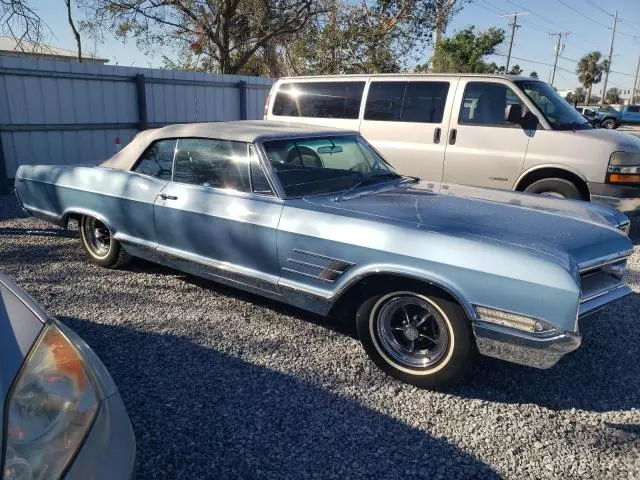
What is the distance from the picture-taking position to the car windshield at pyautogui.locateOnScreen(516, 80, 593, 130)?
19.8ft

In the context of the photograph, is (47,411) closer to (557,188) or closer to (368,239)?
(368,239)

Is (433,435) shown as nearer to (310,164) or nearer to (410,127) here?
(310,164)

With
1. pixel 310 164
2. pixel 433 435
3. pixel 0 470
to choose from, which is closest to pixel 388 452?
pixel 433 435

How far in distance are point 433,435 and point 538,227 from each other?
1352 millimetres

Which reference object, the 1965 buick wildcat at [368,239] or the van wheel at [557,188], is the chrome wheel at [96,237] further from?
the van wheel at [557,188]

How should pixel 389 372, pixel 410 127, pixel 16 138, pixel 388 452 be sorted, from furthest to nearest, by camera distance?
pixel 16 138 → pixel 410 127 → pixel 389 372 → pixel 388 452

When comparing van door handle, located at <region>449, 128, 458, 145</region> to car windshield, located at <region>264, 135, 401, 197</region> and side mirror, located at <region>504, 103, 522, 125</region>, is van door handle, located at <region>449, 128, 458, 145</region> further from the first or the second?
car windshield, located at <region>264, 135, 401, 197</region>

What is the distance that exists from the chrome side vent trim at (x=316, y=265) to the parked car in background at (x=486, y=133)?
3.79 metres

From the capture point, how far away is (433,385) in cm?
299

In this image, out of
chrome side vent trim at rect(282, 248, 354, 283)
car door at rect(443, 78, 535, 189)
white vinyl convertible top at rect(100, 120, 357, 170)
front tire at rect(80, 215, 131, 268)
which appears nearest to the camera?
chrome side vent trim at rect(282, 248, 354, 283)

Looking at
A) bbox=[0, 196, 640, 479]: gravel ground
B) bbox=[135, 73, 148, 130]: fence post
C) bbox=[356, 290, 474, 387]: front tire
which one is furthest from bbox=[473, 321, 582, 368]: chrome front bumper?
bbox=[135, 73, 148, 130]: fence post

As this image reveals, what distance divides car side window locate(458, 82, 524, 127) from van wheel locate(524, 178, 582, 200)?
0.79m

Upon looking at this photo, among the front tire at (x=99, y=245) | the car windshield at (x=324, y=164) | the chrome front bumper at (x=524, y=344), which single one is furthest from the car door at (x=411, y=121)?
the chrome front bumper at (x=524, y=344)

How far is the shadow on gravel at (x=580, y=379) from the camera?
2.96m
